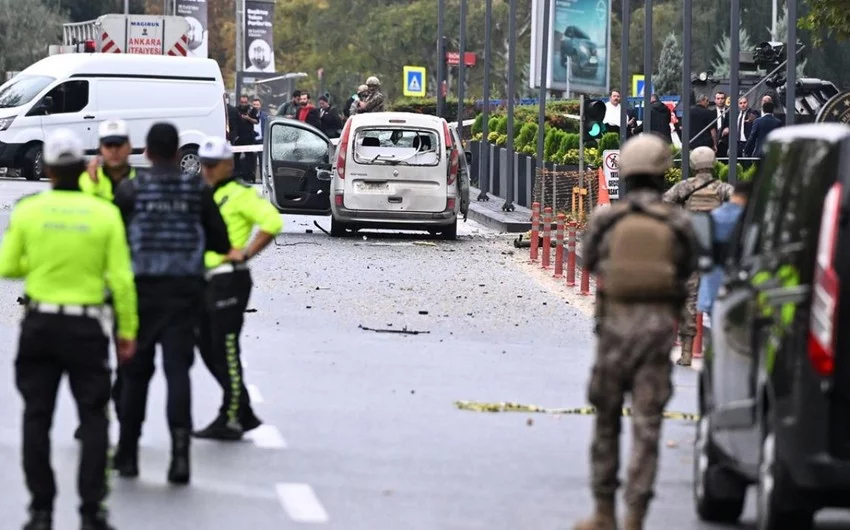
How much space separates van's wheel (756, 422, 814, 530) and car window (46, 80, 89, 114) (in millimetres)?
35056

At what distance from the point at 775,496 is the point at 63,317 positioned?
268 centimetres

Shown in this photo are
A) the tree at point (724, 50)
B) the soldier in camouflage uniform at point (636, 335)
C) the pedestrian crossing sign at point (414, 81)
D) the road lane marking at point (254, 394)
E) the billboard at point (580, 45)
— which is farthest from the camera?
the tree at point (724, 50)

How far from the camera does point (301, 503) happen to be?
9727mm

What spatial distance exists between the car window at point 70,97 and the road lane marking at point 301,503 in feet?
108

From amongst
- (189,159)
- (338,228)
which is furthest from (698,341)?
(189,159)

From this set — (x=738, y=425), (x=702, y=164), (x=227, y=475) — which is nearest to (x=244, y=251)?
(x=227, y=475)

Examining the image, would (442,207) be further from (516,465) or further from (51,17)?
(51,17)

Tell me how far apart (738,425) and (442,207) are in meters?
20.6

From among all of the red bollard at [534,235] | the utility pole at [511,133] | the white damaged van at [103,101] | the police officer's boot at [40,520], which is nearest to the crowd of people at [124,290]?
the police officer's boot at [40,520]

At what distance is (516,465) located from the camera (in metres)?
11.1

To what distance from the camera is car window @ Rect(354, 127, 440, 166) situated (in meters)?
29.2

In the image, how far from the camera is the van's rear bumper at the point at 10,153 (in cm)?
4269

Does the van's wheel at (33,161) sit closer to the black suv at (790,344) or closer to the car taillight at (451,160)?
the car taillight at (451,160)

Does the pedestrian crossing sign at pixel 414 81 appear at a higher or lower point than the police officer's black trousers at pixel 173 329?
higher
